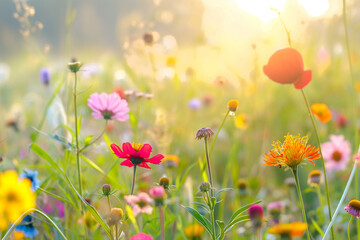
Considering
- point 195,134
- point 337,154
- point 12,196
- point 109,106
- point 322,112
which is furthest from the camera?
point 195,134

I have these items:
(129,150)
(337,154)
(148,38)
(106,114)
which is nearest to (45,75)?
(148,38)

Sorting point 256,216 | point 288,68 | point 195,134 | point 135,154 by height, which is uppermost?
point 288,68

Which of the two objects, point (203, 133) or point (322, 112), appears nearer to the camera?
point (203, 133)

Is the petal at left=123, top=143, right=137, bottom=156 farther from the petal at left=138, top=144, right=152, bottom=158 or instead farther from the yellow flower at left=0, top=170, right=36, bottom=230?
the yellow flower at left=0, top=170, right=36, bottom=230

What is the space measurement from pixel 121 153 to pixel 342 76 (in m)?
1.83

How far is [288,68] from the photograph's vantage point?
55 centimetres

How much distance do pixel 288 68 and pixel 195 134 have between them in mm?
904

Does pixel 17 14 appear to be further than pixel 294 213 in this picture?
No

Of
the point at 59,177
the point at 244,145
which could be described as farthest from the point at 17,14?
the point at 244,145

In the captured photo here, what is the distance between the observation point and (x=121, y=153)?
513mm

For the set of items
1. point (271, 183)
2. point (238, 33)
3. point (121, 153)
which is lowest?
point (271, 183)

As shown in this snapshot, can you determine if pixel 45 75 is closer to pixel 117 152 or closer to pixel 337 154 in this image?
pixel 117 152

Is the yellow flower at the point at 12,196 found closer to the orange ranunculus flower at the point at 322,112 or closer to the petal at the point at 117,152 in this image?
the petal at the point at 117,152

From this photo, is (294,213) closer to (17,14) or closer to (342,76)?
(17,14)
